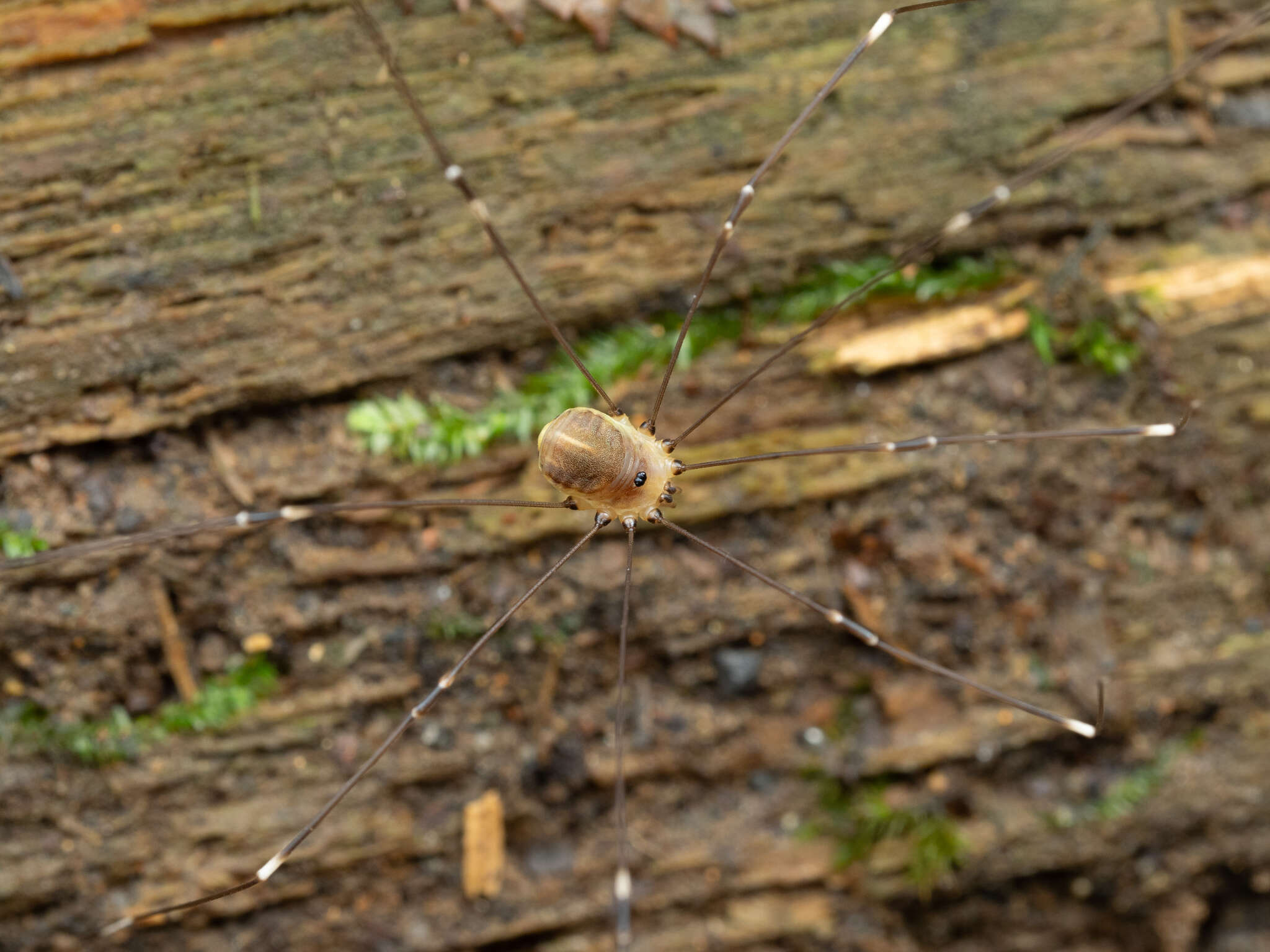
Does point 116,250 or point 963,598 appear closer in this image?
point 116,250

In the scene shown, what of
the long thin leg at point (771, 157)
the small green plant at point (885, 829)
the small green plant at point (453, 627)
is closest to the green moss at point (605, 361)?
the long thin leg at point (771, 157)

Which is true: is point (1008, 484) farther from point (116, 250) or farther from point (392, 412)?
point (116, 250)

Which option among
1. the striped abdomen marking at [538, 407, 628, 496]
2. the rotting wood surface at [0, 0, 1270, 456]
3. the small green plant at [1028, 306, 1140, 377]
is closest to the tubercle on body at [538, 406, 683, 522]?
the striped abdomen marking at [538, 407, 628, 496]

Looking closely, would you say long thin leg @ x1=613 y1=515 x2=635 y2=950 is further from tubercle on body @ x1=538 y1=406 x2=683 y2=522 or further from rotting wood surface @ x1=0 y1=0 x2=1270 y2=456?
rotting wood surface @ x1=0 y1=0 x2=1270 y2=456

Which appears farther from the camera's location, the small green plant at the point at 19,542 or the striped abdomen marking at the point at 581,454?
the small green plant at the point at 19,542

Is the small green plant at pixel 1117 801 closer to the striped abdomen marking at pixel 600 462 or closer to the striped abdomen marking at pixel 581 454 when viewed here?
the striped abdomen marking at pixel 600 462

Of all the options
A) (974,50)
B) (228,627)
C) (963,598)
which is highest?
(974,50)

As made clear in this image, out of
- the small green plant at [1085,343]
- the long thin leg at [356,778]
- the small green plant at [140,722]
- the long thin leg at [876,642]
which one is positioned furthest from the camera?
the small green plant at [1085,343]

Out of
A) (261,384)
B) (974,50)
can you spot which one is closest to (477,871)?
(261,384)
